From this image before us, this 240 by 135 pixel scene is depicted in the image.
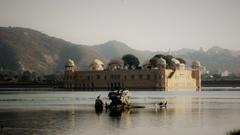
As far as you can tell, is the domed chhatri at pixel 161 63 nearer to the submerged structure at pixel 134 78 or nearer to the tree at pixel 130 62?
the submerged structure at pixel 134 78

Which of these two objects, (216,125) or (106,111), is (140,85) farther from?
(216,125)

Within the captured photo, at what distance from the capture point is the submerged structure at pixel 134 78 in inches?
5984

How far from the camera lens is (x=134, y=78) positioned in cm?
15450

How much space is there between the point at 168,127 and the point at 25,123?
36.7ft

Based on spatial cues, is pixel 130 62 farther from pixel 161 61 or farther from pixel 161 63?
pixel 161 63

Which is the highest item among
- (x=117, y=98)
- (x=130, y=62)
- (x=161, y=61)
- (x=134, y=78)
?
(x=130, y=62)

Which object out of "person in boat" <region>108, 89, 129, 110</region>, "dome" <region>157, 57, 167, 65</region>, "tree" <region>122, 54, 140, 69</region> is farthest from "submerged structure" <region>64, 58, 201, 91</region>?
"person in boat" <region>108, 89, 129, 110</region>

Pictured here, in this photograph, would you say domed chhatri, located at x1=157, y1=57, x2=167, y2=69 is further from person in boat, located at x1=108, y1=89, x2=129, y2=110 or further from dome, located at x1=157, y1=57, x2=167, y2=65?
person in boat, located at x1=108, y1=89, x2=129, y2=110

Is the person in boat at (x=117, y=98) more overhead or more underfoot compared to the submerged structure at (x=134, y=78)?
more underfoot

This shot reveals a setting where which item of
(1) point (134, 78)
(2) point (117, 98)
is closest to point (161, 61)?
(1) point (134, 78)

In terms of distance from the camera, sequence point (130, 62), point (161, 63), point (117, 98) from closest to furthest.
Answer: point (117, 98) → point (161, 63) → point (130, 62)

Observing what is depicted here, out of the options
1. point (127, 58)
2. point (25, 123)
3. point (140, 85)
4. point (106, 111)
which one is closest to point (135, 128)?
point (25, 123)

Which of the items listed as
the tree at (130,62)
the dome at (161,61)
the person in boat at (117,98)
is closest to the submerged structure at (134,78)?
the dome at (161,61)

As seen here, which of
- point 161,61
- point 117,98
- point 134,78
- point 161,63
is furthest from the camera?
point 134,78
